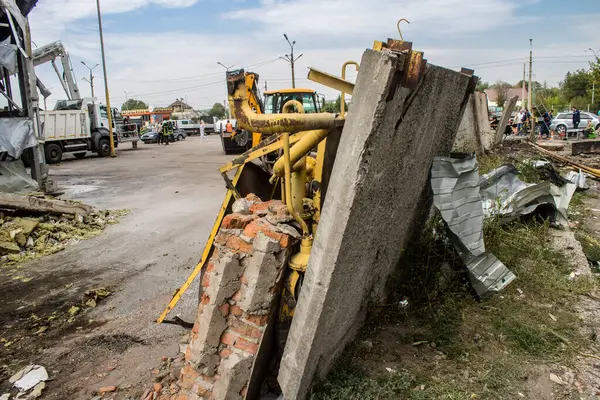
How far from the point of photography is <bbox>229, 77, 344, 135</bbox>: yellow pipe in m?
2.47

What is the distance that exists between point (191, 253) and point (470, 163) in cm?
389

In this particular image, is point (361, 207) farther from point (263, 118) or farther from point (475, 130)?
point (475, 130)

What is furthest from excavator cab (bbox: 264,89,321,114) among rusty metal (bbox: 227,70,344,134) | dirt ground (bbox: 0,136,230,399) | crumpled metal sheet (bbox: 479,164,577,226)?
rusty metal (bbox: 227,70,344,134)

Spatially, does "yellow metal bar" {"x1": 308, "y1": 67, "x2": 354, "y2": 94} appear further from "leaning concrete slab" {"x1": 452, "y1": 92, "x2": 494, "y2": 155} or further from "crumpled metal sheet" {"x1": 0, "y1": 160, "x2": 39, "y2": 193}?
"crumpled metal sheet" {"x1": 0, "y1": 160, "x2": 39, "y2": 193}

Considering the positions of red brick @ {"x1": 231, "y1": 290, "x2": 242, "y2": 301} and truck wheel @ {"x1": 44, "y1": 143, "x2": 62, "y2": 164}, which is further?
truck wheel @ {"x1": 44, "y1": 143, "x2": 62, "y2": 164}

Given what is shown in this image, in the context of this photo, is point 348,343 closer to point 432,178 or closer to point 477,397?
point 477,397

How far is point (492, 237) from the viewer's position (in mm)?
4555

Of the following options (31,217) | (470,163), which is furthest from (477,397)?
(31,217)

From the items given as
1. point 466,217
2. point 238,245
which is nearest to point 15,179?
point 238,245

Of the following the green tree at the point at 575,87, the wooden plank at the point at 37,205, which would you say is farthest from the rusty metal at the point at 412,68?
the green tree at the point at 575,87

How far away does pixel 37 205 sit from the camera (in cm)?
704

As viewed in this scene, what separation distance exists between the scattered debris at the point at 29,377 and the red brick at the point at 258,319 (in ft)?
5.96

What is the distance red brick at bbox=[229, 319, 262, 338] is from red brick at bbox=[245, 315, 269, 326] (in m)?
0.04

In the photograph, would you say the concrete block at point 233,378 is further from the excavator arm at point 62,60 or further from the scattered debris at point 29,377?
the excavator arm at point 62,60
